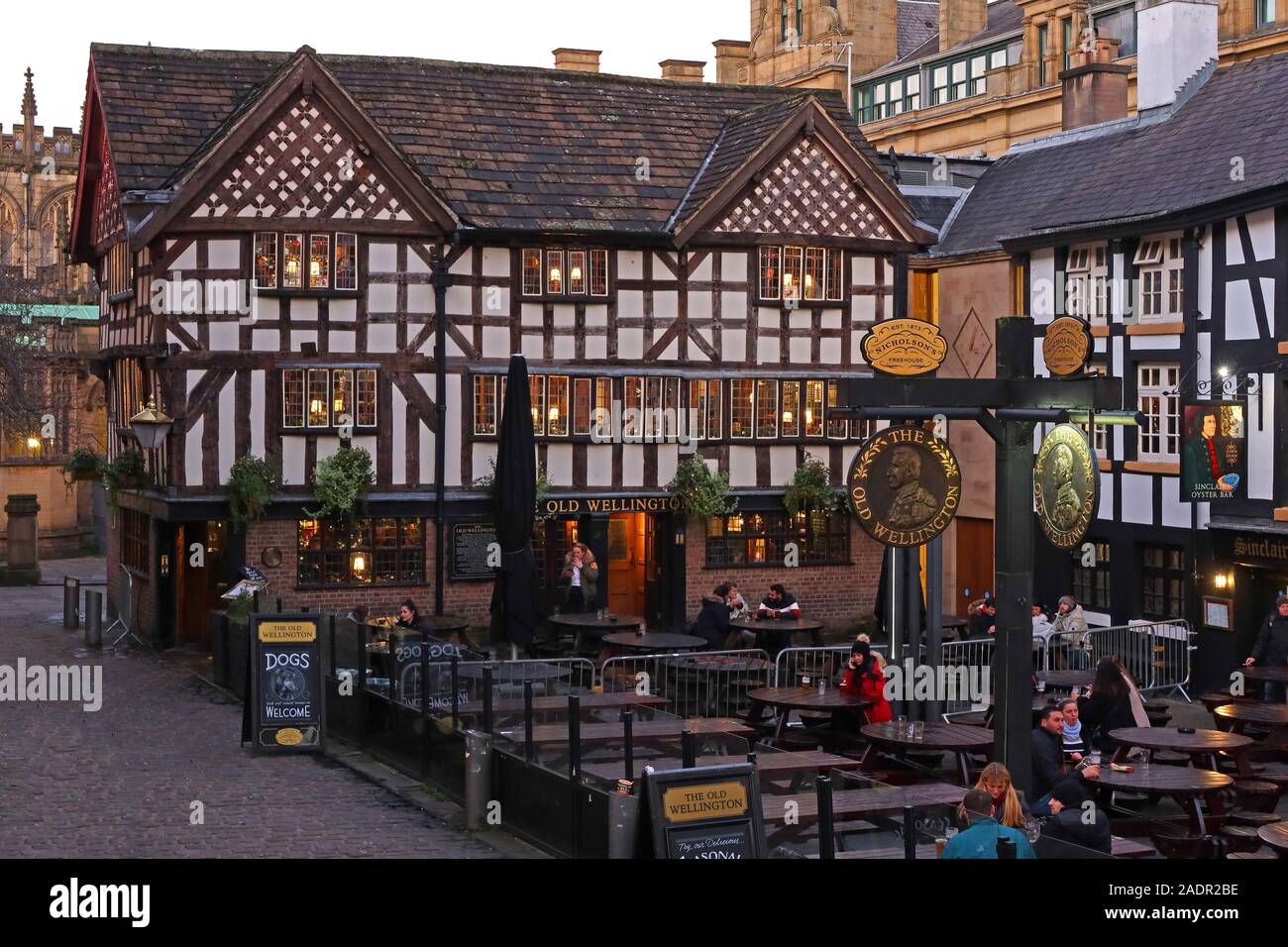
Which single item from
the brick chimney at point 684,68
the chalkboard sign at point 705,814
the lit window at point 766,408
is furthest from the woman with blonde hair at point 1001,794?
the brick chimney at point 684,68

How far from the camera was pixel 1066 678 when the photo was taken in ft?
72.6

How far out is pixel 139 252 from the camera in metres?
29.6

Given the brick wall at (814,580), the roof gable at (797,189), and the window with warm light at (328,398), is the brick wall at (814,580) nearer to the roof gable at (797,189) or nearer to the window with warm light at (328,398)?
the roof gable at (797,189)

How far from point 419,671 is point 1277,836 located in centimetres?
920

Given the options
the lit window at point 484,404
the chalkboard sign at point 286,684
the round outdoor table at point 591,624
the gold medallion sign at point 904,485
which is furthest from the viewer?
the lit window at point 484,404

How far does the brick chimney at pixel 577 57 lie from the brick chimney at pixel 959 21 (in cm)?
2690

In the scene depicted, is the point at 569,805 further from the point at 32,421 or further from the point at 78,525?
the point at 78,525

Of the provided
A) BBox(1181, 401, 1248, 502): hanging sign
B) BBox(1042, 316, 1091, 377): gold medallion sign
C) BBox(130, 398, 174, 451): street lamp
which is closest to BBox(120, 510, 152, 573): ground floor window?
BBox(130, 398, 174, 451): street lamp

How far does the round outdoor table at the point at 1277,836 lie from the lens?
1290 cm

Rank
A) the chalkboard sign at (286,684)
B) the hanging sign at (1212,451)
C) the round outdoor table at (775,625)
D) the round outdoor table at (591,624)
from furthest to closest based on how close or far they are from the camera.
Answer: the round outdoor table at (591,624)
the hanging sign at (1212,451)
the round outdoor table at (775,625)
the chalkboard sign at (286,684)

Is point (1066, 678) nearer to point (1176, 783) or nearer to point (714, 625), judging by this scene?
point (714, 625)

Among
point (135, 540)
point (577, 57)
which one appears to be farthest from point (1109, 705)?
point (577, 57)
